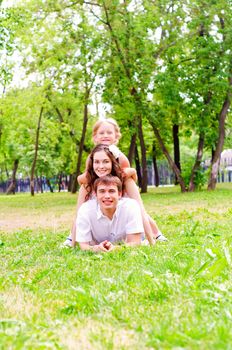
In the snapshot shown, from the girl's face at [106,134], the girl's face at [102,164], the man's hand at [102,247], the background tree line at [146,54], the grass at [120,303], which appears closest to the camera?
the grass at [120,303]

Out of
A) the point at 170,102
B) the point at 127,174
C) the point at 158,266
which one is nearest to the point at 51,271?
the point at 158,266

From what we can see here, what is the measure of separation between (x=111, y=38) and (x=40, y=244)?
17578mm

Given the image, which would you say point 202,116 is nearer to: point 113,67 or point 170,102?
point 170,102

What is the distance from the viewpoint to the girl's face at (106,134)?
7.09 meters

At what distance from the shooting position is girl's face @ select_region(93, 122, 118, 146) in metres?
7.09

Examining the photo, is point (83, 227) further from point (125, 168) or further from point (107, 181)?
point (125, 168)

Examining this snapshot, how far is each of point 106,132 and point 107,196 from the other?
1.07 meters

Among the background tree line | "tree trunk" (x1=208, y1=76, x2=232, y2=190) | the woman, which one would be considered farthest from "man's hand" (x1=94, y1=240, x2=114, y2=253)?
"tree trunk" (x1=208, y1=76, x2=232, y2=190)

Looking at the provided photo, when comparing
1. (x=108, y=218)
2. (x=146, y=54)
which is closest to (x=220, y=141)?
(x=146, y=54)

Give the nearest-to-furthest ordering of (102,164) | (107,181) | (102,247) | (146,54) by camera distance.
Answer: (102,247)
(107,181)
(102,164)
(146,54)

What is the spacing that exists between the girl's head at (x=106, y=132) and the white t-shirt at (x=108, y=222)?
87 centimetres

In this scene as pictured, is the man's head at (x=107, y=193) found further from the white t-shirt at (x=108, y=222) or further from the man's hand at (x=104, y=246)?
the man's hand at (x=104, y=246)

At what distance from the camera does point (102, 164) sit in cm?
679

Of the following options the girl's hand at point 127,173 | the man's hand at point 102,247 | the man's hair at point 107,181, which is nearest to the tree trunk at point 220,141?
the girl's hand at point 127,173
